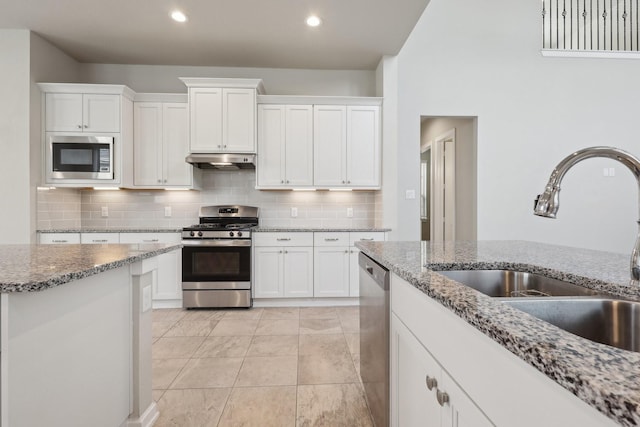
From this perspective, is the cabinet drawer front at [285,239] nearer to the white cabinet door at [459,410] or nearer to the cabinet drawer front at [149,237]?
the cabinet drawer front at [149,237]

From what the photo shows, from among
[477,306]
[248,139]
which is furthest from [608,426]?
[248,139]

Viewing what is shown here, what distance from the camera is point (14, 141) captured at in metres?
3.29

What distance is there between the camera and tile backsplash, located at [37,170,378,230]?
405 cm

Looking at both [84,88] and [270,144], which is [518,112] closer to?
[270,144]

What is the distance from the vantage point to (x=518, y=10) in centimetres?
426

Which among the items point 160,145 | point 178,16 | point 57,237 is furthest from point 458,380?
point 57,237

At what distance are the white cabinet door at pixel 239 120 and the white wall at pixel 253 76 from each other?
62cm

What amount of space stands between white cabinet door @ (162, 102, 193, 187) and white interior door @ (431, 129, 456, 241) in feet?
12.8

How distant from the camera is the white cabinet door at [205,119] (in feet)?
12.0

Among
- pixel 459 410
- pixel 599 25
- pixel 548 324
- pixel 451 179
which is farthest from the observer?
pixel 451 179

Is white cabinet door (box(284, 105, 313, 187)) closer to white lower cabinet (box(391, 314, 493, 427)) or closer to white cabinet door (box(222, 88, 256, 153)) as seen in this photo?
white cabinet door (box(222, 88, 256, 153))

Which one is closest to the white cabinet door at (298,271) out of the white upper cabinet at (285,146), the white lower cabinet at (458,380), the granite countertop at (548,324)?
the white upper cabinet at (285,146)

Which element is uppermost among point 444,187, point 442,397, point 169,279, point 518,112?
point 518,112

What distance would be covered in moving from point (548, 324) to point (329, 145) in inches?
136
